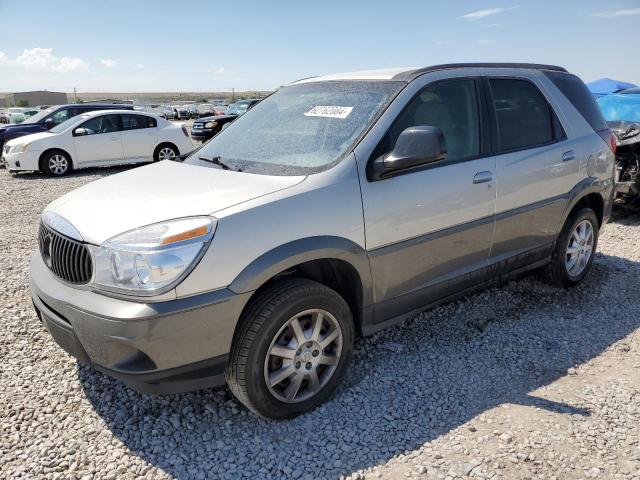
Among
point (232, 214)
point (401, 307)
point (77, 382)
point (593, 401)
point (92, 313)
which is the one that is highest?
point (232, 214)

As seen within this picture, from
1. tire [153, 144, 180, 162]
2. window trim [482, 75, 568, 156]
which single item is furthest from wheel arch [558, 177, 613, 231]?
tire [153, 144, 180, 162]

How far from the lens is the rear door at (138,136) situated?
1284cm

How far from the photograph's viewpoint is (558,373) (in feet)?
Answer: 11.1

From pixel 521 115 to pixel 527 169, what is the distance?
438 millimetres

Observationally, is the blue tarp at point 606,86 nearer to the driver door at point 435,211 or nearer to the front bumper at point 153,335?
the driver door at point 435,211

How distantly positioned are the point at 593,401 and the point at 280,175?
2262 mm

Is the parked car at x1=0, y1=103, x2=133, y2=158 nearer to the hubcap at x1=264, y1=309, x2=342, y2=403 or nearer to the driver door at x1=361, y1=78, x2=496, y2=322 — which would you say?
the driver door at x1=361, y1=78, x2=496, y2=322

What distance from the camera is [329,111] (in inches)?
133

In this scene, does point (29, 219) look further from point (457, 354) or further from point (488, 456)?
point (488, 456)

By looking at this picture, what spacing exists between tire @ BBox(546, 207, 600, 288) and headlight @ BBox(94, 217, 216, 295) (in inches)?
128

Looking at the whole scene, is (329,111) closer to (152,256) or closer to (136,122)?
(152,256)

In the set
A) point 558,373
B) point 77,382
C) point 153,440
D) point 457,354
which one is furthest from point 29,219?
point 558,373

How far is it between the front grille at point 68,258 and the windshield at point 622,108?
7735 millimetres

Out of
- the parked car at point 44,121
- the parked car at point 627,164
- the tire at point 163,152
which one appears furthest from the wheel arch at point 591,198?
the parked car at point 44,121
